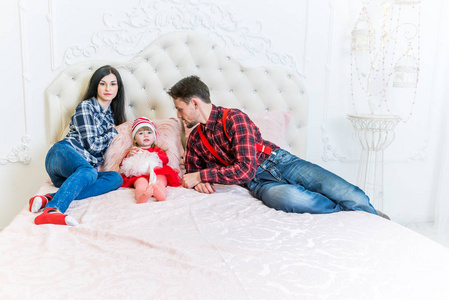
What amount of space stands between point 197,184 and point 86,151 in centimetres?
72

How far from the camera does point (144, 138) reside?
251 cm

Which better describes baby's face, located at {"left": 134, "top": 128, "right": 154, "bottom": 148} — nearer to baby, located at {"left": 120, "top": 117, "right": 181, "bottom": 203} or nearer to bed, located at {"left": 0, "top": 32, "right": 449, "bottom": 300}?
baby, located at {"left": 120, "top": 117, "right": 181, "bottom": 203}

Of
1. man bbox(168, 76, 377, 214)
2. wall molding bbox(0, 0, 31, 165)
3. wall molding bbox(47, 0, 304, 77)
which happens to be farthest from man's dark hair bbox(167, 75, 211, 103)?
wall molding bbox(0, 0, 31, 165)

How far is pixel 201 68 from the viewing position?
2.96 metres

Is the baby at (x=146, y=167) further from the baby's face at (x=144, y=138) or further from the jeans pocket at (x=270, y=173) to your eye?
the jeans pocket at (x=270, y=173)

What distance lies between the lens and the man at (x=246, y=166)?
6.85 feet

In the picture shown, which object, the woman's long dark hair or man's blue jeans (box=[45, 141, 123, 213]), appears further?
the woman's long dark hair

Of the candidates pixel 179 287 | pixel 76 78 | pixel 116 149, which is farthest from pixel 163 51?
pixel 179 287

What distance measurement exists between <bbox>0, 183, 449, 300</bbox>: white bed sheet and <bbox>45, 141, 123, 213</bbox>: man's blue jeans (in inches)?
6.2

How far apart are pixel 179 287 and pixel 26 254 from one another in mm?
572

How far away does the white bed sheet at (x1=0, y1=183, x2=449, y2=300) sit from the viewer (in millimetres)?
1142

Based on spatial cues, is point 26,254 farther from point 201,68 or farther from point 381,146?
point 381,146

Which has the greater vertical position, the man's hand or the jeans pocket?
the jeans pocket

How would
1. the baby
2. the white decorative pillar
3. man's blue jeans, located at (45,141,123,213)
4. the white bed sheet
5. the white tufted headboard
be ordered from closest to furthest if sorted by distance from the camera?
1. the white bed sheet
2. man's blue jeans, located at (45,141,123,213)
3. the baby
4. the white tufted headboard
5. the white decorative pillar
